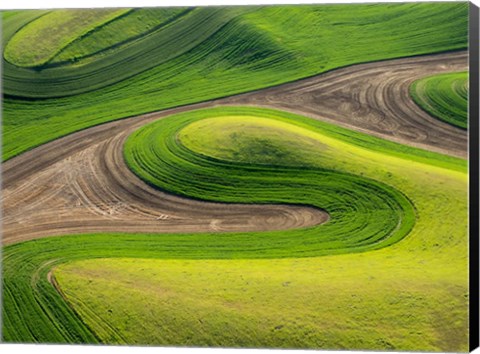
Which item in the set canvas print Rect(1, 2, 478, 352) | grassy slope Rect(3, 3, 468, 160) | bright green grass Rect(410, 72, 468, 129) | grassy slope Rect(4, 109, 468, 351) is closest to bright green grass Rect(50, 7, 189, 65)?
canvas print Rect(1, 2, 478, 352)

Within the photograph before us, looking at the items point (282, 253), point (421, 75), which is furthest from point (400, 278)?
point (421, 75)

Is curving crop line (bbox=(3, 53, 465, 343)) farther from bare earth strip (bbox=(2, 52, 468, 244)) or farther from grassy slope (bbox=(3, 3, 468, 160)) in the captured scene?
grassy slope (bbox=(3, 3, 468, 160))

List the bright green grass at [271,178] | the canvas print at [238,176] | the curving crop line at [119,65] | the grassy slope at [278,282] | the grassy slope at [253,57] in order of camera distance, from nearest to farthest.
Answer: the grassy slope at [278,282]
the canvas print at [238,176]
the bright green grass at [271,178]
the grassy slope at [253,57]
the curving crop line at [119,65]

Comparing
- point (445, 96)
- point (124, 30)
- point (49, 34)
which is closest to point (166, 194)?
point (124, 30)

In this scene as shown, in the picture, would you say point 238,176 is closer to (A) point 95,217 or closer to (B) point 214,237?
(B) point 214,237

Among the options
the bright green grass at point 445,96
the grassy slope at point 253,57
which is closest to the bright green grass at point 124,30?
the grassy slope at point 253,57

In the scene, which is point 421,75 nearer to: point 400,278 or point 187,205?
point 400,278

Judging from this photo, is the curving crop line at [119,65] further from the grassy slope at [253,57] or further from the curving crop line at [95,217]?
the curving crop line at [95,217]
